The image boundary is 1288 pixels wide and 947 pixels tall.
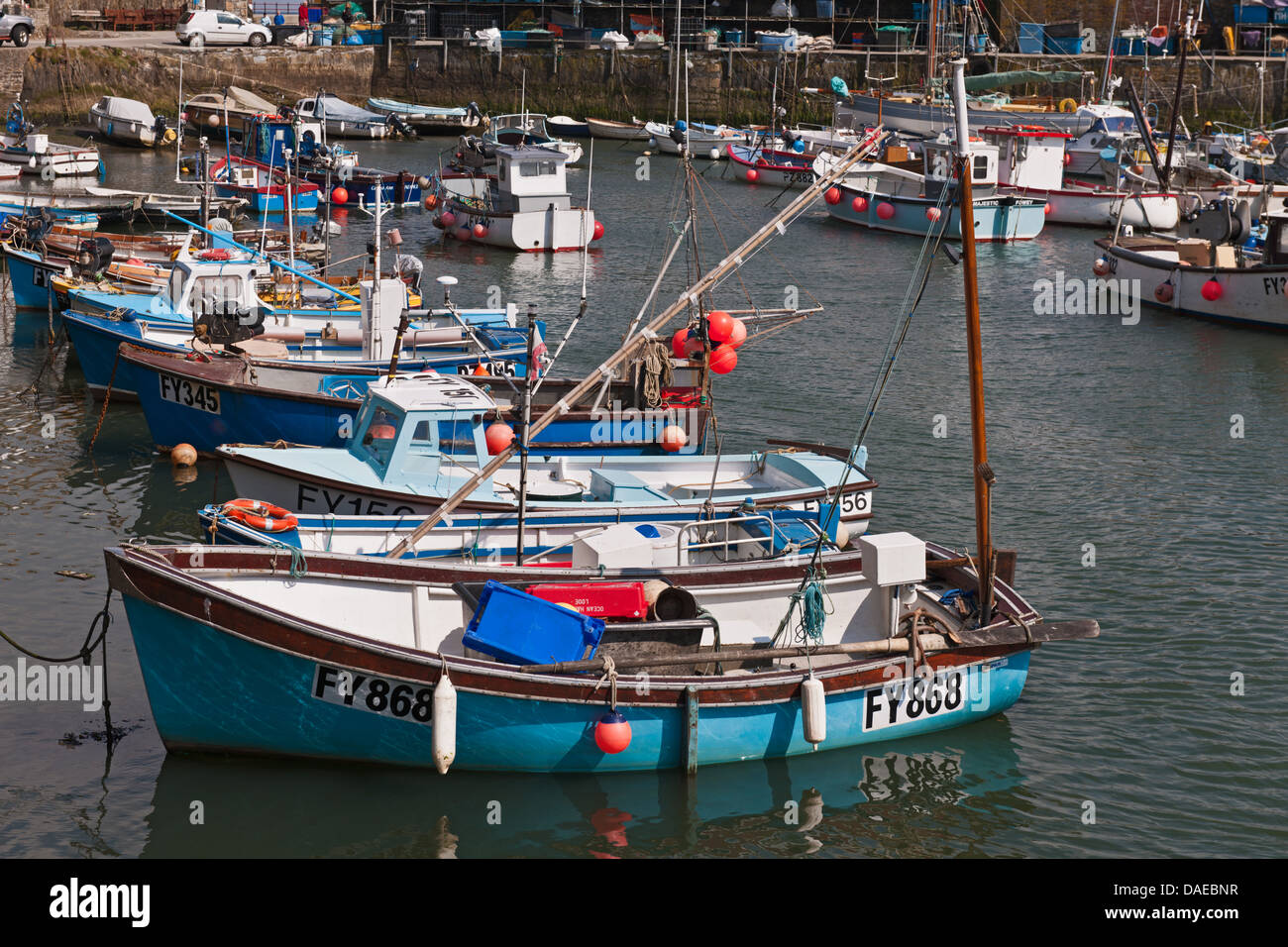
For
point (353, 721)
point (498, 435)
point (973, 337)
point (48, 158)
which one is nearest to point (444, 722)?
point (353, 721)

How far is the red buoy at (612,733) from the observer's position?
1238cm

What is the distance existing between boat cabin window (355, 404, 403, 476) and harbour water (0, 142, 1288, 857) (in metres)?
2.97

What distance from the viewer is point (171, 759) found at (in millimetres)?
13062

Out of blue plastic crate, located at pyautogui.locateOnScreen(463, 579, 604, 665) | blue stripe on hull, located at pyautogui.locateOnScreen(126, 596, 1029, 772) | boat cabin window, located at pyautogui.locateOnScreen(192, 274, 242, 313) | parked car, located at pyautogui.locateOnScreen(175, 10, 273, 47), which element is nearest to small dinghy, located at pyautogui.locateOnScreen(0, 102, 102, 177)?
parked car, located at pyautogui.locateOnScreen(175, 10, 273, 47)

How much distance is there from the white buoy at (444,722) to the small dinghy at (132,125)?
5466cm

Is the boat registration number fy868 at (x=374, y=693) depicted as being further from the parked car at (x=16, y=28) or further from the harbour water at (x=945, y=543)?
the parked car at (x=16, y=28)

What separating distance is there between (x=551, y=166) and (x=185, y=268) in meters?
18.0

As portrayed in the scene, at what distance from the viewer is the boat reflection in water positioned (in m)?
12.1

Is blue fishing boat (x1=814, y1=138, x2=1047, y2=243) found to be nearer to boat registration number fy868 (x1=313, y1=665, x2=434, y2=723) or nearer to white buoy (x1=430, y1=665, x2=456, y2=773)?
boat registration number fy868 (x1=313, y1=665, x2=434, y2=723)

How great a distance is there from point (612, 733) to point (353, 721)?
2190mm

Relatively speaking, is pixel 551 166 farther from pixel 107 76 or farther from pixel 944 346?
pixel 107 76

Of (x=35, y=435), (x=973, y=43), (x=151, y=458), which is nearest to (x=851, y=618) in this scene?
(x=151, y=458)

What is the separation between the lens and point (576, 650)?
41.8 ft

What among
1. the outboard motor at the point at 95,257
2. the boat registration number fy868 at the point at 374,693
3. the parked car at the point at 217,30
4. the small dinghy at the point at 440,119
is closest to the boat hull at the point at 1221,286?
the outboard motor at the point at 95,257
